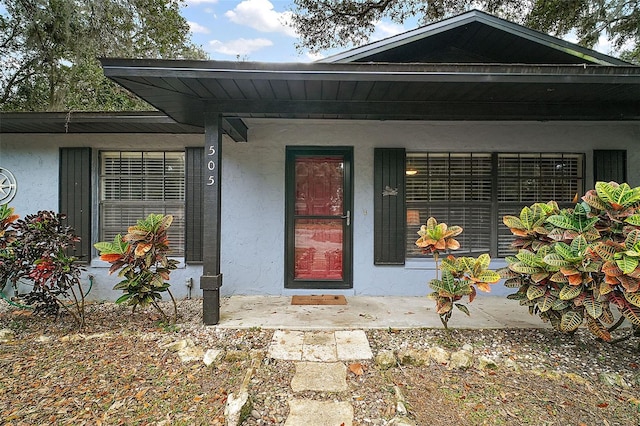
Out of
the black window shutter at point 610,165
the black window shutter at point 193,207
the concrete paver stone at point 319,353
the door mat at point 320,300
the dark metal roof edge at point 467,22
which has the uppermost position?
the dark metal roof edge at point 467,22

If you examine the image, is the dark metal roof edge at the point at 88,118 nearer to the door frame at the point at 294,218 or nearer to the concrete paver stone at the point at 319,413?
the door frame at the point at 294,218

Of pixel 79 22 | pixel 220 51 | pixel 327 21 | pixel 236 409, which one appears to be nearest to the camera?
pixel 236 409

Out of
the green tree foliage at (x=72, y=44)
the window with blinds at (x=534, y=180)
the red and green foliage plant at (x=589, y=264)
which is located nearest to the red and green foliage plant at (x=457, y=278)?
the red and green foliage plant at (x=589, y=264)

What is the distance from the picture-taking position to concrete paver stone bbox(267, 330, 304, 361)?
8.24ft

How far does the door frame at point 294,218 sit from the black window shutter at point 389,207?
320 mm

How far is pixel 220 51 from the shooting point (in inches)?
462

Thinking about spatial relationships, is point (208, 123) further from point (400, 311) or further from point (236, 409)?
point (400, 311)

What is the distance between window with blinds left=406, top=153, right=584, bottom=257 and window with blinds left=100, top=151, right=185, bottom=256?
3.03m

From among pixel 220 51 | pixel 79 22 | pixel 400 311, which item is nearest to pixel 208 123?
pixel 400 311

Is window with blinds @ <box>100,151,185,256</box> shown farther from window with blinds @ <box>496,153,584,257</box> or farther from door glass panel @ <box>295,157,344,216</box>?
window with blinds @ <box>496,153,584,257</box>

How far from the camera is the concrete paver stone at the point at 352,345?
2523mm

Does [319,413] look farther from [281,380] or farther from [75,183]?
[75,183]

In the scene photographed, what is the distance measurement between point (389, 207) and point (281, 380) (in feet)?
8.31

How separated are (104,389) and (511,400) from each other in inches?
104
